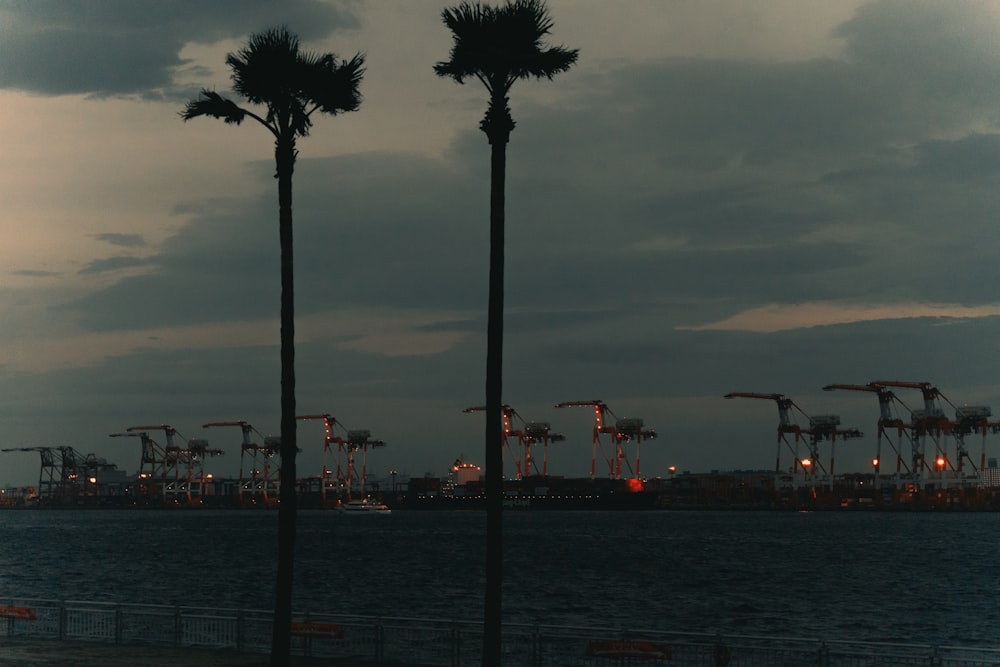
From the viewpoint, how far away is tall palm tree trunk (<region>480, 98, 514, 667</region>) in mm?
20031

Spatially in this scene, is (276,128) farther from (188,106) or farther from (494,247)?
(494,247)

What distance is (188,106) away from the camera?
23.4 metres

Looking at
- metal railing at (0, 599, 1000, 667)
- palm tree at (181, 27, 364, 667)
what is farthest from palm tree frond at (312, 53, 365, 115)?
metal railing at (0, 599, 1000, 667)

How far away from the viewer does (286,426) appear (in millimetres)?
22281

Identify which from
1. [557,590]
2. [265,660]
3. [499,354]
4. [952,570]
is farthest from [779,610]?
[499,354]

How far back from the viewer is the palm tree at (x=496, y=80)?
2036 cm

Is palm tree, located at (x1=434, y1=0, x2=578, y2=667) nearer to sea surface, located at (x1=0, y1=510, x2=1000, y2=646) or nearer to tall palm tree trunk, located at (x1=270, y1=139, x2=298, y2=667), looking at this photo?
tall palm tree trunk, located at (x1=270, y1=139, x2=298, y2=667)

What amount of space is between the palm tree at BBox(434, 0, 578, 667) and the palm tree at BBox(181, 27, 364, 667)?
320cm

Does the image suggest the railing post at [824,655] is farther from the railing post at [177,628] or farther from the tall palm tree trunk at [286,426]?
the railing post at [177,628]

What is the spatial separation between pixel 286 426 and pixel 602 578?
68410 millimetres

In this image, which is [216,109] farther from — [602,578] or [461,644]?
[602,578]

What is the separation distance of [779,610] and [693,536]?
90.6 metres

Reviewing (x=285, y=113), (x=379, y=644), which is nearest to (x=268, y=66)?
(x=285, y=113)

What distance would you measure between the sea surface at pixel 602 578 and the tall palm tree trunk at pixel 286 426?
14874 millimetres
